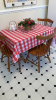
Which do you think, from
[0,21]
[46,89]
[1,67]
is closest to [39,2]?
[0,21]

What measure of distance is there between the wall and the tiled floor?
3.82 feet

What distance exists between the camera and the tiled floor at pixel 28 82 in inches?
55.4

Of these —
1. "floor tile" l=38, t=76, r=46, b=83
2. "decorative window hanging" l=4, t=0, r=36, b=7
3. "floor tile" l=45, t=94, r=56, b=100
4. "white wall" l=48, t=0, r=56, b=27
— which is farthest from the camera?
"white wall" l=48, t=0, r=56, b=27

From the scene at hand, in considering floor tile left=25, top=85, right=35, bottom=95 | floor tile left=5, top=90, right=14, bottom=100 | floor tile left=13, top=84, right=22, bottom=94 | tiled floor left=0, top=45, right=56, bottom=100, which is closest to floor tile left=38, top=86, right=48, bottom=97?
tiled floor left=0, top=45, right=56, bottom=100

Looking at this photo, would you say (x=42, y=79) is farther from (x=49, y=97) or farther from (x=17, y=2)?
(x=17, y=2)

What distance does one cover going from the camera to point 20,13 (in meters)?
2.29

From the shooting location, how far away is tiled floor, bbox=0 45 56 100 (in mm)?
1406

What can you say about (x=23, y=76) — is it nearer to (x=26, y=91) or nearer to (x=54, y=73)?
(x=26, y=91)

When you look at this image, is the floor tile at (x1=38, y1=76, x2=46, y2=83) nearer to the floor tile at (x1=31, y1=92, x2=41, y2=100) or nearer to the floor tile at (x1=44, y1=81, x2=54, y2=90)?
the floor tile at (x1=44, y1=81, x2=54, y2=90)

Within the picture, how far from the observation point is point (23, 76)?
177cm

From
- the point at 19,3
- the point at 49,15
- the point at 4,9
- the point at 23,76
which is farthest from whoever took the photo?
the point at 49,15

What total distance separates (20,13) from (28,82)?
1.83 metres

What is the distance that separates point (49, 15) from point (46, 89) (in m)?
2.36

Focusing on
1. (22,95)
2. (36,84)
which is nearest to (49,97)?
(36,84)
